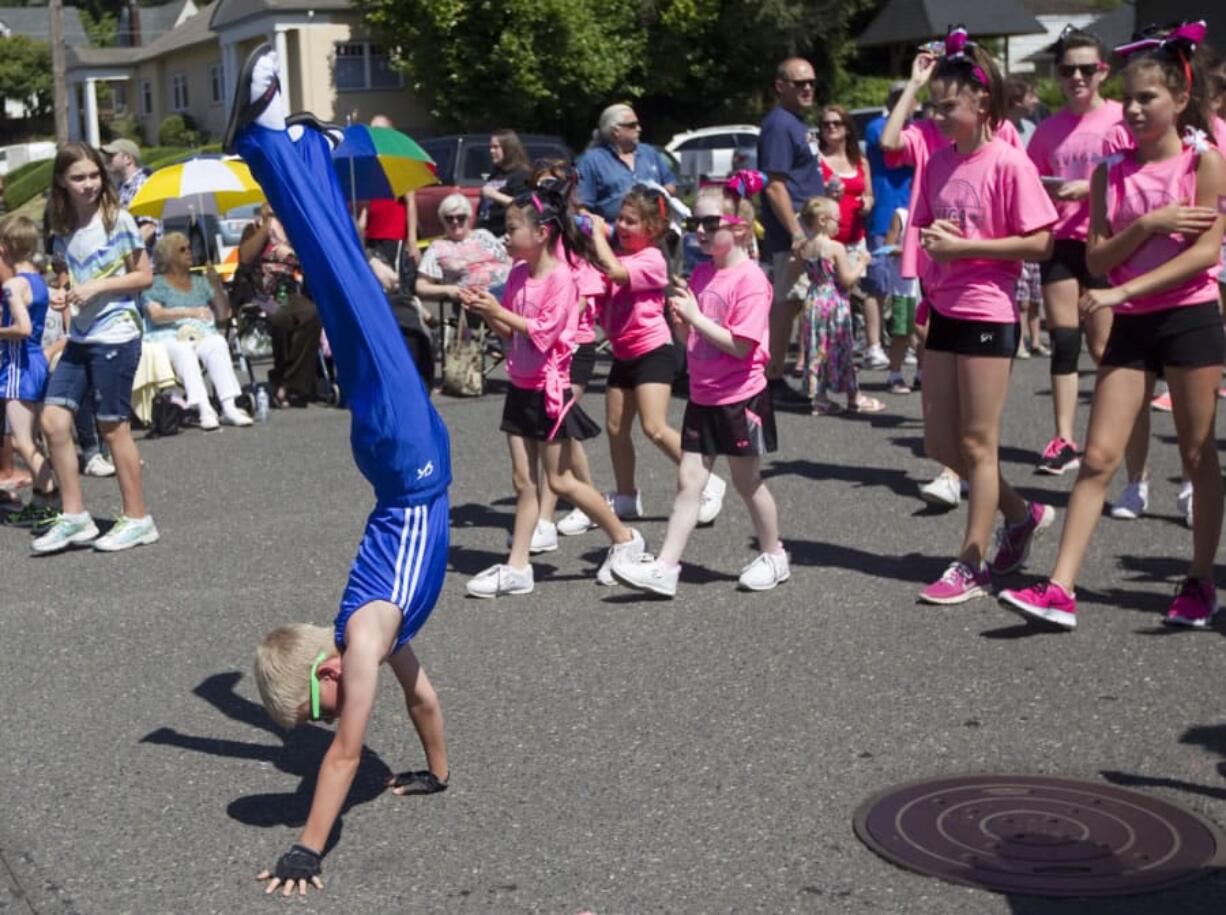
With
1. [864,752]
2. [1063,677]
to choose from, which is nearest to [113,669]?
[864,752]

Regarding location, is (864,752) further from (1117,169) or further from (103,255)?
(103,255)

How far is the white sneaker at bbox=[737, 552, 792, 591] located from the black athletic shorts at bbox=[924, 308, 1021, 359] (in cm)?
112

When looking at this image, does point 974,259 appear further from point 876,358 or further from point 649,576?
point 876,358

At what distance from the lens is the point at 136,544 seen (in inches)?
339

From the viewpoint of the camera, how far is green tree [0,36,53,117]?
6788cm

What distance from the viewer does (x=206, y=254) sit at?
18.2 metres

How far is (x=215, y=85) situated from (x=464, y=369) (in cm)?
4793

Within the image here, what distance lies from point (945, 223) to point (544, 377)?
1792 millimetres

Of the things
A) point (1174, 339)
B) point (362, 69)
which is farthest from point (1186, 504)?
point (362, 69)

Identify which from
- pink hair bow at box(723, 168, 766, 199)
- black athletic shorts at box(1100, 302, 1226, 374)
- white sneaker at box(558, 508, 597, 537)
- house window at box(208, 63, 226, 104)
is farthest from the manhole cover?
house window at box(208, 63, 226, 104)

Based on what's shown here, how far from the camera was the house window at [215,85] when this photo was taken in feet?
189

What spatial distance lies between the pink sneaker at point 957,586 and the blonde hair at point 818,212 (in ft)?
15.8

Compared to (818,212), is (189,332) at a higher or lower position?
lower

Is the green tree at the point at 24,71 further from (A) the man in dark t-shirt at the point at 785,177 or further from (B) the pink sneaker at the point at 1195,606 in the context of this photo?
(B) the pink sneaker at the point at 1195,606
